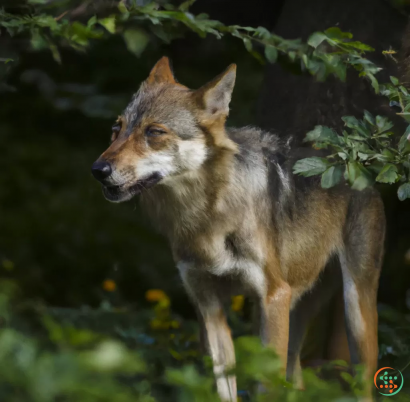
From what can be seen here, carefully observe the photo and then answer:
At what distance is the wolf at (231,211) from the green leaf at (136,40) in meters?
0.64

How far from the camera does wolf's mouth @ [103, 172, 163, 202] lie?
135 inches

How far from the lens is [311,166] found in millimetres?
3209

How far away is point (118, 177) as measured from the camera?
11.1 feet

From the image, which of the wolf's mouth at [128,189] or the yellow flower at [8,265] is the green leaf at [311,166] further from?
the yellow flower at [8,265]

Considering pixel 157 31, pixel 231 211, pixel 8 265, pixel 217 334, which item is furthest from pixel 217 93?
pixel 8 265

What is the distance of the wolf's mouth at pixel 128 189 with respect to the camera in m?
3.44

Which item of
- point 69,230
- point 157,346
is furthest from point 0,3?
point 69,230

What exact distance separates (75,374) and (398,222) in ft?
18.7

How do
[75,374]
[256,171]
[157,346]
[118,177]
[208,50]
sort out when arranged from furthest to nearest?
[208,50]
[157,346]
[256,171]
[118,177]
[75,374]

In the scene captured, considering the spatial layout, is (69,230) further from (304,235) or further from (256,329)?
(304,235)

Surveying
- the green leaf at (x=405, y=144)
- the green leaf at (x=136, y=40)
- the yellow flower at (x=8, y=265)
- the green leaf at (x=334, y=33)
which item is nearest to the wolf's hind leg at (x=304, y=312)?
the green leaf at (x=405, y=144)

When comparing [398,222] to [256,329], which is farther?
[398,222]

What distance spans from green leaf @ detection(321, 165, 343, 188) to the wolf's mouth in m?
0.94

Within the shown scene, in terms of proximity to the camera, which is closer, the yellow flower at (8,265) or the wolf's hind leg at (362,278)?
the wolf's hind leg at (362,278)
